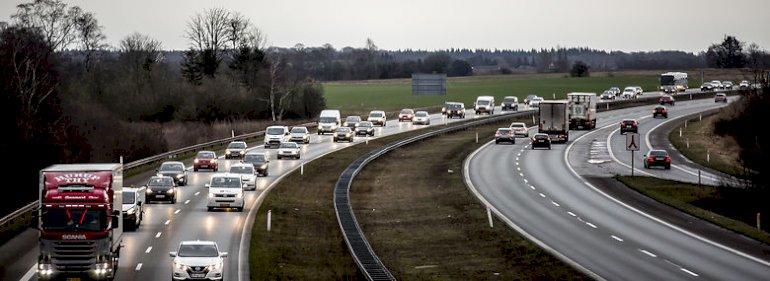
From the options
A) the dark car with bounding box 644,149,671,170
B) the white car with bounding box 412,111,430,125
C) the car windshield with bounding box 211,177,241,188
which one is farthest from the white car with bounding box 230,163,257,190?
the white car with bounding box 412,111,430,125

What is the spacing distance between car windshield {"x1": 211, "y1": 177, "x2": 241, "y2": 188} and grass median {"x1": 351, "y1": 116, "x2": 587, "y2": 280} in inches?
234

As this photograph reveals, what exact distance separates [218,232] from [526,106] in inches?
4483

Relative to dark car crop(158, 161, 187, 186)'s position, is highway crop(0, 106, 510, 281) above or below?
below

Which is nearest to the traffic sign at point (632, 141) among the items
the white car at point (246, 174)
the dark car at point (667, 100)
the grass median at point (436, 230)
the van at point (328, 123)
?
the grass median at point (436, 230)

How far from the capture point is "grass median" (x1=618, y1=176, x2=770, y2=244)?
5712 cm

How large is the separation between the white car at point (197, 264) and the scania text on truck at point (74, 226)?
185cm

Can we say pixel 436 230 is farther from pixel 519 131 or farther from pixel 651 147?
pixel 519 131

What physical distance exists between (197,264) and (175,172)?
1258 inches

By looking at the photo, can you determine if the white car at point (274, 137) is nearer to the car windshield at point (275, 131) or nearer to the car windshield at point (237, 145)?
the car windshield at point (275, 131)

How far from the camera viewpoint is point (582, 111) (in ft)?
362

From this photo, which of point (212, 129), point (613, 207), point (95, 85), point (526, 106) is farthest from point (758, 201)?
point (526, 106)

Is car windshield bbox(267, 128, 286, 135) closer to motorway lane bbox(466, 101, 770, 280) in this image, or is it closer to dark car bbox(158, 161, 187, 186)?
motorway lane bbox(466, 101, 770, 280)

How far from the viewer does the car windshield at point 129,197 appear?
4528 cm

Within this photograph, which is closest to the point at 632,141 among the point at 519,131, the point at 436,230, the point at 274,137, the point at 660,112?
the point at 436,230
